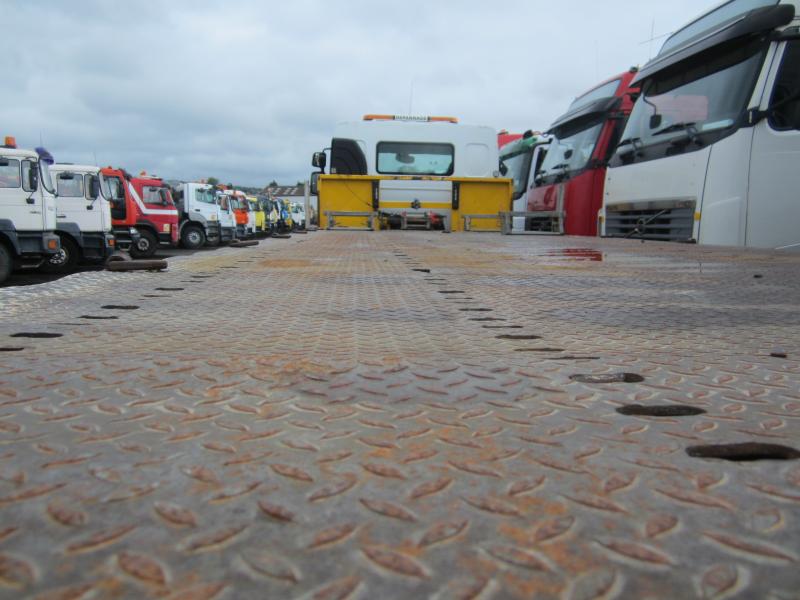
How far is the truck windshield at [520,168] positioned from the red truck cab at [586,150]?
7.08 ft

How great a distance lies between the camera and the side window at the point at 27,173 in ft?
34.2

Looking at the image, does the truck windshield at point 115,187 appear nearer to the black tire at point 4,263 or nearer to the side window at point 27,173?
the side window at point 27,173

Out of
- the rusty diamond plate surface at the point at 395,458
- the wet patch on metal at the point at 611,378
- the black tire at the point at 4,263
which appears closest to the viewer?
the rusty diamond plate surface at the point at 395,458

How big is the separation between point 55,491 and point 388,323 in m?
1.86

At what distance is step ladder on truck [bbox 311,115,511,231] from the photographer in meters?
12.8

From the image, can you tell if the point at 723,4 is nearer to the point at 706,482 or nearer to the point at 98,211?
the point at 706,482

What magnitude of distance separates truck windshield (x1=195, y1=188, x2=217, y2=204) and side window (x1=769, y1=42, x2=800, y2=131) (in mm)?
18799

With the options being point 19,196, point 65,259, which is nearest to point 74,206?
point 65,259

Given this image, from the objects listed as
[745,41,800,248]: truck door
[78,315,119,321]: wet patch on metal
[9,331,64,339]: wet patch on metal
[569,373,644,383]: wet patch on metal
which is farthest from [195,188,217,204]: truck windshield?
[569,373,644,383]: wet patch on metal

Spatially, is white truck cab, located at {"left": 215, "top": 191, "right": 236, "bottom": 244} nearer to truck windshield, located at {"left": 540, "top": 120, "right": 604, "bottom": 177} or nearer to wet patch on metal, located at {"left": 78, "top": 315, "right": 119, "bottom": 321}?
truck windshield, located at {"left": 540, "top": 120, "right": 604, "bottom": 177}

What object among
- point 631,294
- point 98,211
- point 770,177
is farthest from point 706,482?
point 98,211

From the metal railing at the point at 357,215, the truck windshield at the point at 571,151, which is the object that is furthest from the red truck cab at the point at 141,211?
the truck windshield at the point at 571,151

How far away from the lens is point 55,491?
1135mm

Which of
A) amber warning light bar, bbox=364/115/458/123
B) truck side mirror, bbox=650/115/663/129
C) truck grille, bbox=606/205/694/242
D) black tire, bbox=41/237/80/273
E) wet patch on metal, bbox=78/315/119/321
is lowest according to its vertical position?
black tire, bbox=41/237/80/273
